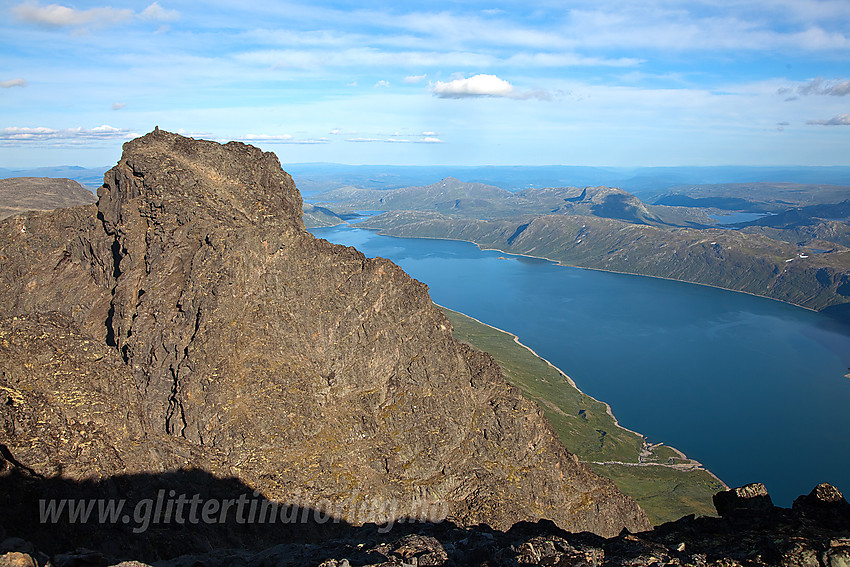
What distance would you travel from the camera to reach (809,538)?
105ft

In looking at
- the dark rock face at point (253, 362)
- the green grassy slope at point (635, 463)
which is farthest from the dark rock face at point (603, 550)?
the green grassy slope at point (635, 463)

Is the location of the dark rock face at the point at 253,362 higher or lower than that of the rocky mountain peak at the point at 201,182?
lower

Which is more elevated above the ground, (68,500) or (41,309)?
(41,309)

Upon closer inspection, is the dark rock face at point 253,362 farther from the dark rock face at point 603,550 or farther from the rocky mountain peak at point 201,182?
the dark rock face at point 603,550

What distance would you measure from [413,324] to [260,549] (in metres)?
35.6

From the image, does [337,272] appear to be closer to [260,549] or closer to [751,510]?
[260,549]

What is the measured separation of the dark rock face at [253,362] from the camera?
5169 cm

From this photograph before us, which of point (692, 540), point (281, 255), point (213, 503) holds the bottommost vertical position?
point (213, 503)

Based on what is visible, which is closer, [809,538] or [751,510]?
[809,538]

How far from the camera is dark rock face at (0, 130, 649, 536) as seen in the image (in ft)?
170

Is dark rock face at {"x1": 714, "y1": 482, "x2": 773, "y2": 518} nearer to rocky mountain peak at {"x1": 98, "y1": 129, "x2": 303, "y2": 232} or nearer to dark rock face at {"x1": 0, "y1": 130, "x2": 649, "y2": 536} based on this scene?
dark rock face at {"x1": 0, "y1": 130, "x2": 649, "y2": 536}

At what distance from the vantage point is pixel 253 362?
5862 cm

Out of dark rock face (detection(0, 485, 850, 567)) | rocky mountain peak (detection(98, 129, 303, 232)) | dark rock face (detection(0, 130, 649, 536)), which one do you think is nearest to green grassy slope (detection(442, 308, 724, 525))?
dark rock face (detection(0, 130, 649, 536))

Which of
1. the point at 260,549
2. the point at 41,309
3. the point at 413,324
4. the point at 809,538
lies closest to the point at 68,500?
the point at 260,549
